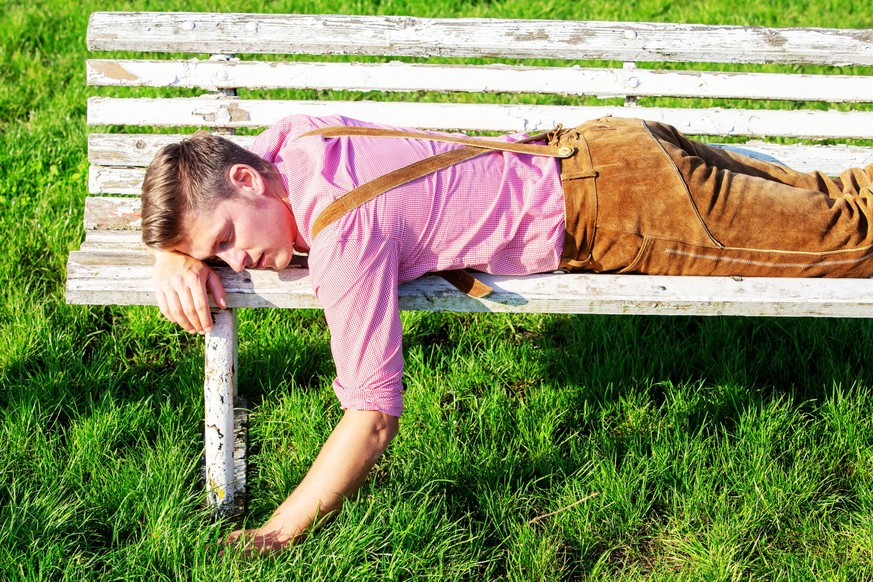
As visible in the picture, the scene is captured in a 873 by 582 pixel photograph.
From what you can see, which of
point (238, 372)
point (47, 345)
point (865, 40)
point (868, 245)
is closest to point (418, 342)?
point (238, 372)

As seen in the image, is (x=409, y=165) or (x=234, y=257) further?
(x=409, y=165)

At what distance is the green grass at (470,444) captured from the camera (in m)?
2.57

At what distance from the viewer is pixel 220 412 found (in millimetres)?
2652

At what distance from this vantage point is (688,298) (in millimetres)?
2645

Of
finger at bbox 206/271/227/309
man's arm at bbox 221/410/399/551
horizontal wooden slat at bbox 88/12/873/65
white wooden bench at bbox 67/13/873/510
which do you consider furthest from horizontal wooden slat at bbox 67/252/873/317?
horizontal wooden slat at bbox 88/12/873/65

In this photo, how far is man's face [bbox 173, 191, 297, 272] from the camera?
253cm

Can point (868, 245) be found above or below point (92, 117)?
below

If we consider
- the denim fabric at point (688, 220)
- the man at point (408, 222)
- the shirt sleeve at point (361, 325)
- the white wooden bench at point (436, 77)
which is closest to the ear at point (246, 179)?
the man at point (408, 222)

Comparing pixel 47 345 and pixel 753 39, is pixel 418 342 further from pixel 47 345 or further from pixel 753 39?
pixel 753 39

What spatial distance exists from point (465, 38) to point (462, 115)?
0.29 metres

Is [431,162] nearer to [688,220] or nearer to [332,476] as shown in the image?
[688,220]

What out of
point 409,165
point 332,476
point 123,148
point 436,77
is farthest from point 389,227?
point 123,148

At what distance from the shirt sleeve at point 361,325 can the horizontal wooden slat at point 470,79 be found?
4.01 ft

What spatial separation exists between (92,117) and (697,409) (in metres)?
2.45
